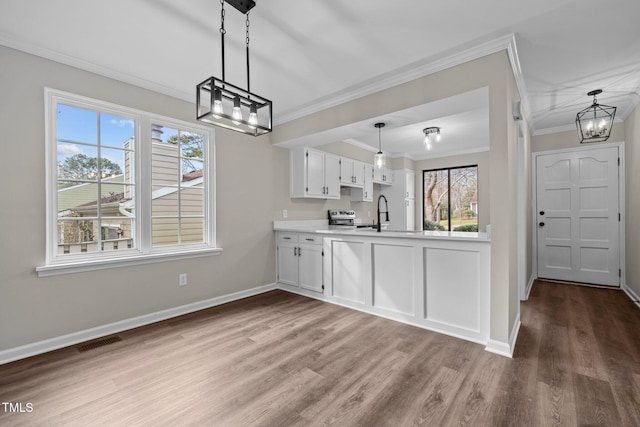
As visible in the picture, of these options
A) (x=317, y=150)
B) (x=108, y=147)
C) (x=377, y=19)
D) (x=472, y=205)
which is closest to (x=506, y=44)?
(x=377, y=19)

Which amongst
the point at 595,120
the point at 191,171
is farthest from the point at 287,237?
the point at 595,120

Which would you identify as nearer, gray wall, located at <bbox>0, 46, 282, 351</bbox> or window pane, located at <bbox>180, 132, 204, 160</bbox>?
gray wall, located at <bbox>0, 46, 282, 351</bbox>

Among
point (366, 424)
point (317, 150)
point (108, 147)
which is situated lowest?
point (366, 424)

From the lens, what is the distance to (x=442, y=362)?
2.19 meters

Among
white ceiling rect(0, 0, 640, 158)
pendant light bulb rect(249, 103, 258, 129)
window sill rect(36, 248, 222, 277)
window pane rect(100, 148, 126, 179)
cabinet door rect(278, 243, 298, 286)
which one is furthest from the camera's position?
cabinet door rect(278, 243, 298, 286)

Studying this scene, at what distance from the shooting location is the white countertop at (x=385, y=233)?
258 centimetres

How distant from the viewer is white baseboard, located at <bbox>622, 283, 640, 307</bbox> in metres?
3.50

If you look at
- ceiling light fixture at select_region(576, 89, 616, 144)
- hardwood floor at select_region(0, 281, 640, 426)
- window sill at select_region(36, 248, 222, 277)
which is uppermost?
ceiling light fixture at select_region(576, 89, 616, 144)

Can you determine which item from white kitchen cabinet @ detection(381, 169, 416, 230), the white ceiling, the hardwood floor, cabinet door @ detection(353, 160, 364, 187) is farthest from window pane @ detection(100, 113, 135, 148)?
white kitchen cabinet @ detection(381, 169, 416, 230)

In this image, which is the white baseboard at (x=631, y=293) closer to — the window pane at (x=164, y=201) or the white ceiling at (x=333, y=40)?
the white ceiling at (x=333, y=40)

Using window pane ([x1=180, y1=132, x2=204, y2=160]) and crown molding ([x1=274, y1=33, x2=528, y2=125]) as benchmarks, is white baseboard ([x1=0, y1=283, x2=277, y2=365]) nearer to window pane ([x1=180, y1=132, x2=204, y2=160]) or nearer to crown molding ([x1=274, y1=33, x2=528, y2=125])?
window pane ([x1=180, y1=132, x2=204, y2=160])

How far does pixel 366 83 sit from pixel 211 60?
1.53 m

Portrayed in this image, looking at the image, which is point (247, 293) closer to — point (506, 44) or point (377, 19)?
point (377, 19)

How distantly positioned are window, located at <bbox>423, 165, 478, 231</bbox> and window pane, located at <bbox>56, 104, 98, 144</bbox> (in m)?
6.22
